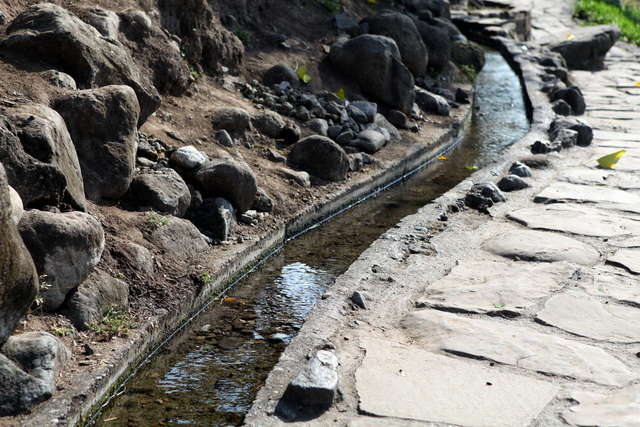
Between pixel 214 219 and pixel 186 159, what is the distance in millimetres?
557

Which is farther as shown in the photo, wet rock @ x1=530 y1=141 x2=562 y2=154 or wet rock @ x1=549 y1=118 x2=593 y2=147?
wet rock @ x1=549 y1=118 x2=593 y2=147

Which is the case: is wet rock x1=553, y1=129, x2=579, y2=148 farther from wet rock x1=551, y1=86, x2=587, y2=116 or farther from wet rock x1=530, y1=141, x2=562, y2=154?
wet rock x1=551, y1=86, x2=587, y2=116

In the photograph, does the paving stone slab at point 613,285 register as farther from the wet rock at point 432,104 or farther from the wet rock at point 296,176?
the wet rock at point 432,104

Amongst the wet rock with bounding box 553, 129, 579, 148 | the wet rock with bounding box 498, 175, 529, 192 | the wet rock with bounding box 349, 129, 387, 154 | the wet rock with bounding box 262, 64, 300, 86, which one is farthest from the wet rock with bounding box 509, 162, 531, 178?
the wet rock with bounding box 262, 64, 300, 86

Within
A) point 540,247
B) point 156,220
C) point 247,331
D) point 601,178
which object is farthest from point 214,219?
point 601,178

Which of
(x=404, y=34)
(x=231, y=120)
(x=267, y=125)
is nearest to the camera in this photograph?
(x=231, y=120)

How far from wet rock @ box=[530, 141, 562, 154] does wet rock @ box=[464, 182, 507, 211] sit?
1.63 m

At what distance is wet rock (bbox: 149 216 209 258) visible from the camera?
4.70 metres

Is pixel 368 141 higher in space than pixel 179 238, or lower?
lower

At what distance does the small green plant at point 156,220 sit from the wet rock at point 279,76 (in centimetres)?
355

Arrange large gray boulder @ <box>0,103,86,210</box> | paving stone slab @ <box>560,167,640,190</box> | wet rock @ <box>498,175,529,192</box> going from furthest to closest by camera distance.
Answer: paving stone slab @ <box>560,167,640,190</box>, wet rock @ <box>498,175,529,192</box>, large gray boulder @ <box>0,103,86,210</box>

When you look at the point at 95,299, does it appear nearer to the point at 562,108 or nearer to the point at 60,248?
the point at 60,248

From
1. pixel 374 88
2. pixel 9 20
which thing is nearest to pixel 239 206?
pixel 9 20

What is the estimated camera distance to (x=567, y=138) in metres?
7.74
